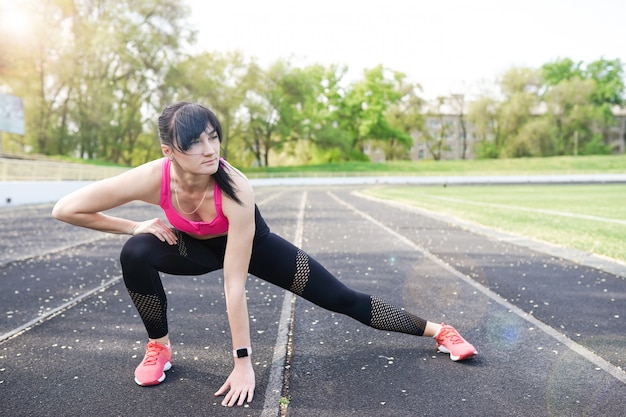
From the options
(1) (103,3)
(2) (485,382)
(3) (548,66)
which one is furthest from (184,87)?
(3) (548,66)

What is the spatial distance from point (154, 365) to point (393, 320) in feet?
4.97

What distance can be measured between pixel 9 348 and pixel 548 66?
361ft

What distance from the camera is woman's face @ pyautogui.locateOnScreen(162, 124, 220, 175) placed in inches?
105

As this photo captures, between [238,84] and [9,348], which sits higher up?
[238,84]

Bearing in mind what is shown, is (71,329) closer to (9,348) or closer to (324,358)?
(9,348)

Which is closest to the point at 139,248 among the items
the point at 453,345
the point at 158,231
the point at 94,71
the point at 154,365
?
the point at 158,231

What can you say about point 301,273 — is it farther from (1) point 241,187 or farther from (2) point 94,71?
(2) point 94,71

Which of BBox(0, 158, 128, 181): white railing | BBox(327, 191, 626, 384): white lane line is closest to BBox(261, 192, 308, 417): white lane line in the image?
BBox(327, 191, 626, 384): white lane line

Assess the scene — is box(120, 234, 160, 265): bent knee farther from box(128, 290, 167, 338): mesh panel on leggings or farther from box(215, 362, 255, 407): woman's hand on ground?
box(215, 362, 255, 407): woman's hand on ground

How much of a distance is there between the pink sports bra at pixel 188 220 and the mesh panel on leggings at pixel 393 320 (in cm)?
115

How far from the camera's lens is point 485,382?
3.14m

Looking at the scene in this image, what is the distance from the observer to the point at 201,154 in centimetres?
267

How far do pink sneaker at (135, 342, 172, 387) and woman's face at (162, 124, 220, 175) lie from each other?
126 centimetres

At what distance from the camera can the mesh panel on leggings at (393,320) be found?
353 centimetres
